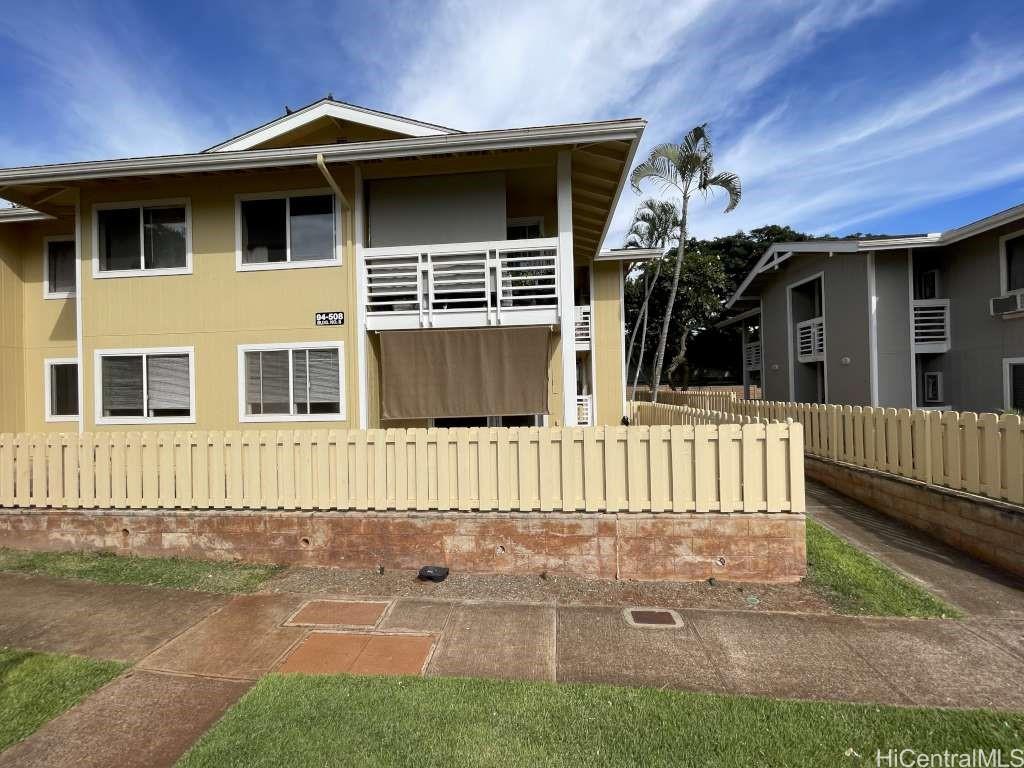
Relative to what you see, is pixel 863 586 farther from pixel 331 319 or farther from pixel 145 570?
pixel 331 319

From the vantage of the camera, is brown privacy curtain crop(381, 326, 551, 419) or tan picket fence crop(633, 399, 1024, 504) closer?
tan picket fence crop(633, 399, 1024, 504)

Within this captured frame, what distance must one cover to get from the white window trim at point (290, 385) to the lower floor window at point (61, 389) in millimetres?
4900

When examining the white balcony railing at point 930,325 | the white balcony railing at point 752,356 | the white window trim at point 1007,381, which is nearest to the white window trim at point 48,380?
the white balcony railing at point 930,325

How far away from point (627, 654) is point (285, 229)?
8674 millimetres

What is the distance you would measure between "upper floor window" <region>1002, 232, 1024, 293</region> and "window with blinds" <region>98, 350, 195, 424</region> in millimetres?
19792

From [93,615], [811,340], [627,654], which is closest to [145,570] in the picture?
[93,615]

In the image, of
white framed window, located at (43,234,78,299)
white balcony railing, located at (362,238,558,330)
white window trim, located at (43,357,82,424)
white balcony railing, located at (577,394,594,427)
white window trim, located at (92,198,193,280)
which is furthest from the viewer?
white balcony railing, located at (577,394,594,427)

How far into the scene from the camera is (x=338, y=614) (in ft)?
16.0

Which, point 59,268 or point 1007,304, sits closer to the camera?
point 59,268

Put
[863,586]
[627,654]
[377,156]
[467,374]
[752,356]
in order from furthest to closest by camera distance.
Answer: [752,356]
[467,374]
[377,156]
[863,586]
[627,654]

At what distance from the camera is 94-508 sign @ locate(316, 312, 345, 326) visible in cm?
879

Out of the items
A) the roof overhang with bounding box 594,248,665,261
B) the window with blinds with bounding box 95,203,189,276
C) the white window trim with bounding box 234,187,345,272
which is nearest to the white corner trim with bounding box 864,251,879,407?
the roof overhang with bounding box 594,248,665,261

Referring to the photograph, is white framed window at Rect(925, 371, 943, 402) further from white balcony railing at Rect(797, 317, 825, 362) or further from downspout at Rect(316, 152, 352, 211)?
downspout at Rect(316, 152, 352, 211)

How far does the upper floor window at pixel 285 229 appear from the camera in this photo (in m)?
9.02
